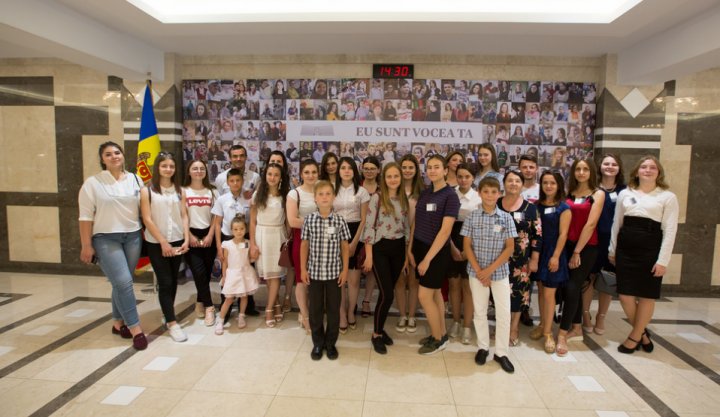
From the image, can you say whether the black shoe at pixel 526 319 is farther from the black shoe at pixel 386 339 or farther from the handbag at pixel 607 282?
the black shoe at pixel 386 339

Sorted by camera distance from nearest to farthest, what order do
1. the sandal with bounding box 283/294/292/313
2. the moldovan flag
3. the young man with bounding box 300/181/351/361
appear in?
the young man with bounding box 300/181/351/361 → the sandal with bounding box 283/294/292/313 → the moldovan flag

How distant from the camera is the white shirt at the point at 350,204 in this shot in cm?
367

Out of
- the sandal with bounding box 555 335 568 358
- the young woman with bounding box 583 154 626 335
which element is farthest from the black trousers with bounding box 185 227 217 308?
the young woman with bounding box 583 154 626 335

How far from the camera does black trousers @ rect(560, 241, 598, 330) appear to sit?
353 cm

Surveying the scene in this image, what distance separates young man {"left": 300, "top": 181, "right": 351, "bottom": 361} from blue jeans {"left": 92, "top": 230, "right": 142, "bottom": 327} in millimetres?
1571

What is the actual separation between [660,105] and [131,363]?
264 inches

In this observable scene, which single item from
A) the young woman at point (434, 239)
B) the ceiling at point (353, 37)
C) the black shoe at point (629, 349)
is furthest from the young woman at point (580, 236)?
the ceiling at point (353, 37)

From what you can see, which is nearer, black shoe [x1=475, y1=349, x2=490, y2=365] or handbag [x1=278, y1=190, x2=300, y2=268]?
black shoe [x1=475, y1=349, x2=490, y2=365]

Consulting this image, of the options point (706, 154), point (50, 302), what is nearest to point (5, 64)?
point (50, 302)

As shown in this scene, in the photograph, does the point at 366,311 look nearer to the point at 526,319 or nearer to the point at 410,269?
the point at 410,269

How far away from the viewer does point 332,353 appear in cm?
334

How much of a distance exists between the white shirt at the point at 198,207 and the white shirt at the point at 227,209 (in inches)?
3.9

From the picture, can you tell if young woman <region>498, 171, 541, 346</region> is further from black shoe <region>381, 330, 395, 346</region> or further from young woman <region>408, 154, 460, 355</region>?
black shoe <region>381, 330, 395, 346</region>

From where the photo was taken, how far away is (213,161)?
18.7 feet
